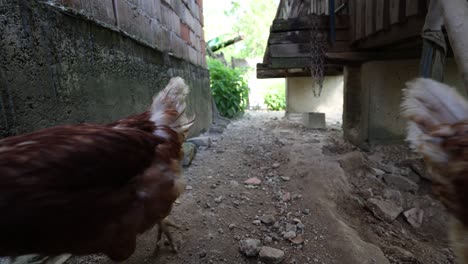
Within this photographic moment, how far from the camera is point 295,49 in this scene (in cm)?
409

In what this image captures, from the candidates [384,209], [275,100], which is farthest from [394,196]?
[275,100]

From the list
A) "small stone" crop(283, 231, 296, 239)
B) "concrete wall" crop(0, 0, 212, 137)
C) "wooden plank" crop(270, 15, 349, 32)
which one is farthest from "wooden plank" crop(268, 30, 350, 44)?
"small stone" crop(283, 231, 296, 239)

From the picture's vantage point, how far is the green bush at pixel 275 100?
1308 cm

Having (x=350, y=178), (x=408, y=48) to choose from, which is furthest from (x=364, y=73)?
(x=350, y=178)

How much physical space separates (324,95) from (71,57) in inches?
308

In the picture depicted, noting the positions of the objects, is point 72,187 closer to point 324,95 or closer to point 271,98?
point 324,95

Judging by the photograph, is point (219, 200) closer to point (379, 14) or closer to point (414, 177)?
point (414, 177)

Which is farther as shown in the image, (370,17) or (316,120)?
(316,120)

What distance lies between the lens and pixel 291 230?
2.10 metres

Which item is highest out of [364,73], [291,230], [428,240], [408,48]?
[408,48]

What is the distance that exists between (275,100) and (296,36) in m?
9.18

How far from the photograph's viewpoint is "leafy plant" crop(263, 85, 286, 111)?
515 inches

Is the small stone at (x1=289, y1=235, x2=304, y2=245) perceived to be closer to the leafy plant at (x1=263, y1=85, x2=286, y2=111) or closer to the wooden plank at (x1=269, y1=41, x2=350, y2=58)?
the wooden plank at (x1=269, y1=41, x2=350, y2=58)

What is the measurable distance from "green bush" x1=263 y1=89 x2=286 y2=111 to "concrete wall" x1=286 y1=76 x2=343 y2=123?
4.39 m
